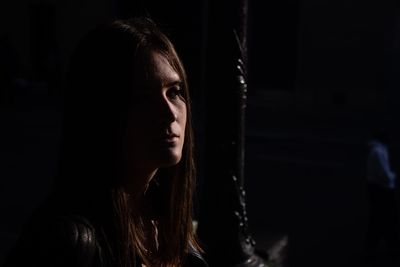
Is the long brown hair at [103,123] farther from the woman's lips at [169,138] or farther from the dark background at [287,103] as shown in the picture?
the dark background at [287,103]

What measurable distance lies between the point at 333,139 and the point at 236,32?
10964 mm

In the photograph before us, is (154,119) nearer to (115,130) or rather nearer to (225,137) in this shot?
(115,130)

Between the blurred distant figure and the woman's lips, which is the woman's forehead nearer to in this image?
the woman's lips

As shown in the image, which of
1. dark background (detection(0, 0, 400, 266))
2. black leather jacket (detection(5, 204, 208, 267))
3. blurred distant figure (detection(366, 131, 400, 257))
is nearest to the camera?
black leather jacket (detection(5, 204, 208, 267))

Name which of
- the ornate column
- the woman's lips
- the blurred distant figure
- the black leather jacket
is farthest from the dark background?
the black leather jacket

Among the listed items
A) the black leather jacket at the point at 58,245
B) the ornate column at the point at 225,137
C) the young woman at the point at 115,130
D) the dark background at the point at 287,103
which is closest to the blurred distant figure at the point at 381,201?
the dark background at the point at 287,103

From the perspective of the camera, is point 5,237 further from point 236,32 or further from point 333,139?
point 333,139

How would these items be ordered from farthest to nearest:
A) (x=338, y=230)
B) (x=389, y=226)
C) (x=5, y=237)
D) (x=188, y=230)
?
(x=338, y=230), (x=389, y=226), (x=5, y=237), (x=188, y=230)

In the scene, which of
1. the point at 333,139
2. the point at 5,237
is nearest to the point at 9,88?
the point at 333,139

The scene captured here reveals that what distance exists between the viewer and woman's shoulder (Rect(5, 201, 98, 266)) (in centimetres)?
126

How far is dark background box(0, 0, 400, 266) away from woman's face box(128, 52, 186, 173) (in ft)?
17.7

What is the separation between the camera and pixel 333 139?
46.0ft

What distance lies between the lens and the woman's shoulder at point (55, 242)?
1265mm

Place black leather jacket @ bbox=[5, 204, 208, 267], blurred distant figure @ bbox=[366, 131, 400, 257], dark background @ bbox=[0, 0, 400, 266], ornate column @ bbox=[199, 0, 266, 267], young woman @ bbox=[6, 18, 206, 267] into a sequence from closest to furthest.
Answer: black leather jacket @ bbox=[5, 204, 208, 267] → young woman @ bbox=[6, 18, 206, 267] → ornate column @ bbox=[199, 0, 266, 267] → blurred distant figure @ bbox=[366, 131, 400, 257] → dark background @ bbox=[0, 0, 400, 266]
